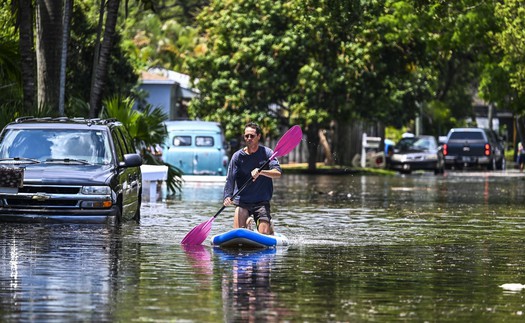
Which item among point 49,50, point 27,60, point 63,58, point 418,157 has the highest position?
point 49,50

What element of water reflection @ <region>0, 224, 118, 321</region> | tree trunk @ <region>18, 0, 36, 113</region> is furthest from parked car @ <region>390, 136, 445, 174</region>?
water reflection @ <region>0, 224, 118, 321</region>

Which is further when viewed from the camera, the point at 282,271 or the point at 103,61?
the point at 103,61

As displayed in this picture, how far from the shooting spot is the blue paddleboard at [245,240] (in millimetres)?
18859

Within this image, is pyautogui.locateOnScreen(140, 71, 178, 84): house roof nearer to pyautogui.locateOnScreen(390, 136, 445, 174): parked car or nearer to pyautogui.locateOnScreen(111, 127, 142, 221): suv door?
pyautogui.locateOnScreen(390, 136, 445, 174): parked car

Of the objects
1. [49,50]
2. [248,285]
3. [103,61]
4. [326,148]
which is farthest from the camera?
[326,148]

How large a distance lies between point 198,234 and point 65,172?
273cm

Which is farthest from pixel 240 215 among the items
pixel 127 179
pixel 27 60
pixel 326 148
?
pixel 326 148

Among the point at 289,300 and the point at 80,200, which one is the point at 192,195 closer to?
the point at 80,200

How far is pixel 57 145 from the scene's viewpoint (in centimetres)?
2258

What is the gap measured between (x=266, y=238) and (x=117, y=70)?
110ft

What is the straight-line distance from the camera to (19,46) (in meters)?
31.0

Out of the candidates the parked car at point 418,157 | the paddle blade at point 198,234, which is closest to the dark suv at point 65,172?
the paddle blade at point 198,234

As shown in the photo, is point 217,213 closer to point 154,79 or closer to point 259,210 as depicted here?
point 259,210

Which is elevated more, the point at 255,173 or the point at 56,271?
Result: the point at 255,173
